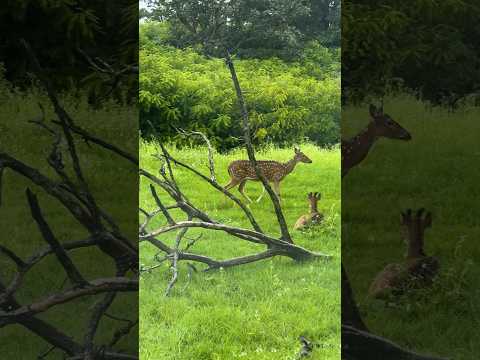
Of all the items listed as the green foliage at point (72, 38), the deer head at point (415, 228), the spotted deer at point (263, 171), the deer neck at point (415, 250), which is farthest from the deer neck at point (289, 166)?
the green foliage at point (72, 38)

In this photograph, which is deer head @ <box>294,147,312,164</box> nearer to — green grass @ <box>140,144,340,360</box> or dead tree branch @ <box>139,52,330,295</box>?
Result: green grass @ <box>140,144,340,360</box>

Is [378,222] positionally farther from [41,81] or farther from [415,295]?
[41,81]

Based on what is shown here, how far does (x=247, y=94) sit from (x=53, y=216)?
4.87 feet

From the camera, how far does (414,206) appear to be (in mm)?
4555

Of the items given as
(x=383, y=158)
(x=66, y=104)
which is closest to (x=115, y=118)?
(x=66, y=104)

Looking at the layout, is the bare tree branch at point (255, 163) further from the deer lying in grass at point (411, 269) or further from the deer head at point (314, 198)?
the deer lying in grass at point (411, 269)

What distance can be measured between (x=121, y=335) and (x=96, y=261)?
1.67 ft

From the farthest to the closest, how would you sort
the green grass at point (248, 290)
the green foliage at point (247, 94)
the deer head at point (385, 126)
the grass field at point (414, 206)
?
1. the deer head at point (385, 126)
2. the grass field at point (414, 206)
3. the green foliage at point (247, 94)
4. the green grass at point (248, 290)

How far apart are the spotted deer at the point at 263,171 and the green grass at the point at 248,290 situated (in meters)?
0.03

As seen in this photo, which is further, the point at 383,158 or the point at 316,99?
the point at 383,158

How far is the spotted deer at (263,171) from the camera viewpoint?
4.40m

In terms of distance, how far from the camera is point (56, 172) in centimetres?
461

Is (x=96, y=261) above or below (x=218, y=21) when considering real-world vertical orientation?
below

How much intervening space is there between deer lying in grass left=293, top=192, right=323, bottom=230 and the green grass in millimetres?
38
